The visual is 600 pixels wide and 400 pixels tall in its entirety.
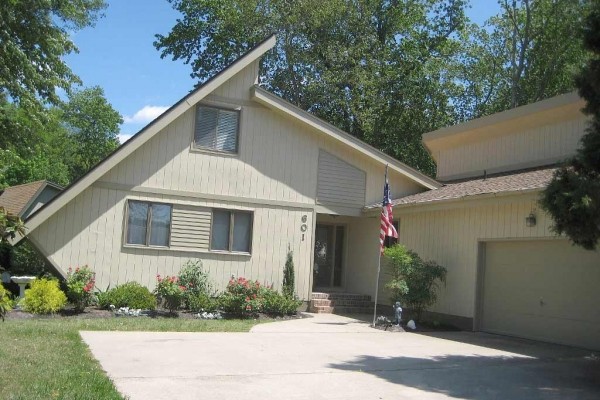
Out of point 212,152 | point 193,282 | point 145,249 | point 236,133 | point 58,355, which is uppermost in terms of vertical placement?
point 236,133

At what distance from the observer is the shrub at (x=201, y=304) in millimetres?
15461

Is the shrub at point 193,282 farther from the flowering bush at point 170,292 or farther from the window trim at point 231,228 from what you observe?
the window trim at point 231,228

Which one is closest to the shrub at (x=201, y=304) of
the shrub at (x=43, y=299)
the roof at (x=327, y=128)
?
the shrub at (x=43, y=299)

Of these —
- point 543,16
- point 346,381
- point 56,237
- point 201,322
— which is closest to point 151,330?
point 201,322

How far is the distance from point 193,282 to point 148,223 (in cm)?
198

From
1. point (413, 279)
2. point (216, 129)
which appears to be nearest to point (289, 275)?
point (413, 279)

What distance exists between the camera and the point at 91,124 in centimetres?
5619

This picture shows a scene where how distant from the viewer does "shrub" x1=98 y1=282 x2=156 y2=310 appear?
14.8 m

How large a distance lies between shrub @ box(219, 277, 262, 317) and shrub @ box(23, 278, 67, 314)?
153 inches

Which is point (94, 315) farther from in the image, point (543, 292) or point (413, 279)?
point (543, 292)

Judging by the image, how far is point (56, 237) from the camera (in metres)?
15.3

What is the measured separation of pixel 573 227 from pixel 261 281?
10430 mm

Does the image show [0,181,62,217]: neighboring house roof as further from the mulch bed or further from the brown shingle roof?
the mulch bed

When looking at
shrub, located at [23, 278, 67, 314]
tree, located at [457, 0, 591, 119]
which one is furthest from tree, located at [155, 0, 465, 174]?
shrub, located at [23, 278, 67, 314]
